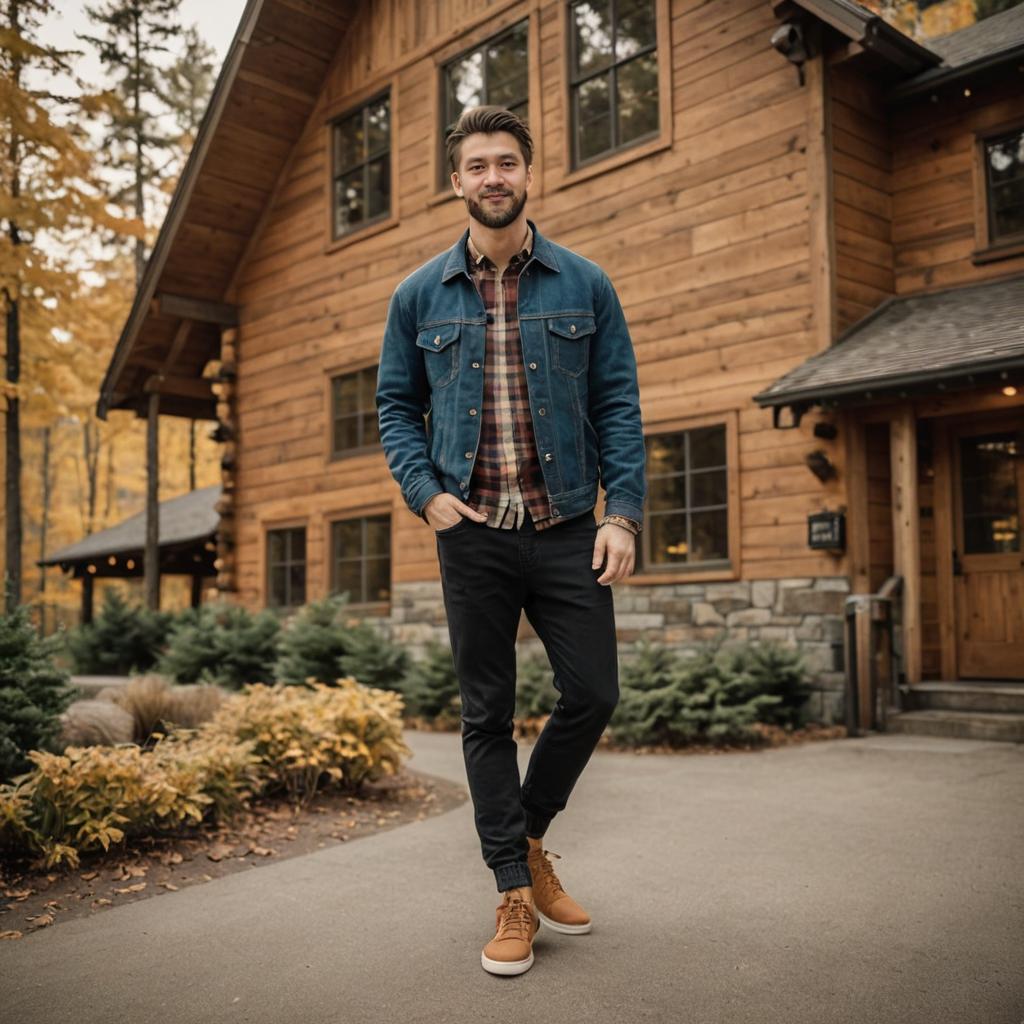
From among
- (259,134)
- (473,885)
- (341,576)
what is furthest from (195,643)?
(473,885)

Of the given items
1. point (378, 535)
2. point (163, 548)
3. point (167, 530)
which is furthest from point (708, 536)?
point (167, 530)

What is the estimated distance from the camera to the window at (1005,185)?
8.73 m

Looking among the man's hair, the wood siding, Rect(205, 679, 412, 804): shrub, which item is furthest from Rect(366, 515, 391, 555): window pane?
the man's hair

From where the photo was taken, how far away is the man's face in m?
3.05

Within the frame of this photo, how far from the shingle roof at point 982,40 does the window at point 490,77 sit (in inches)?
162

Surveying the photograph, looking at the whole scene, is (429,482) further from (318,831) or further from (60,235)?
(60,235)

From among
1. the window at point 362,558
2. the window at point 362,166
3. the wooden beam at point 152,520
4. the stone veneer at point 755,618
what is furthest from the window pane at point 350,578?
the window at point 362,166

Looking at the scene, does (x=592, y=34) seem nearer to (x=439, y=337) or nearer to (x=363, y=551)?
(x=363, y=551)

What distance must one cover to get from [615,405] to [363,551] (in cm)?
1013

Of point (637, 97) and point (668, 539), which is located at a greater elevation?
point (637, 97)

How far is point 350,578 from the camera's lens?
13.3 m

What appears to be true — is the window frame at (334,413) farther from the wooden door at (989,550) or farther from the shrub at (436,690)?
the wooden door at (989,550)

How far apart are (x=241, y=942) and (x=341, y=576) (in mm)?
10244

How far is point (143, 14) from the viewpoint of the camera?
2208 cm
